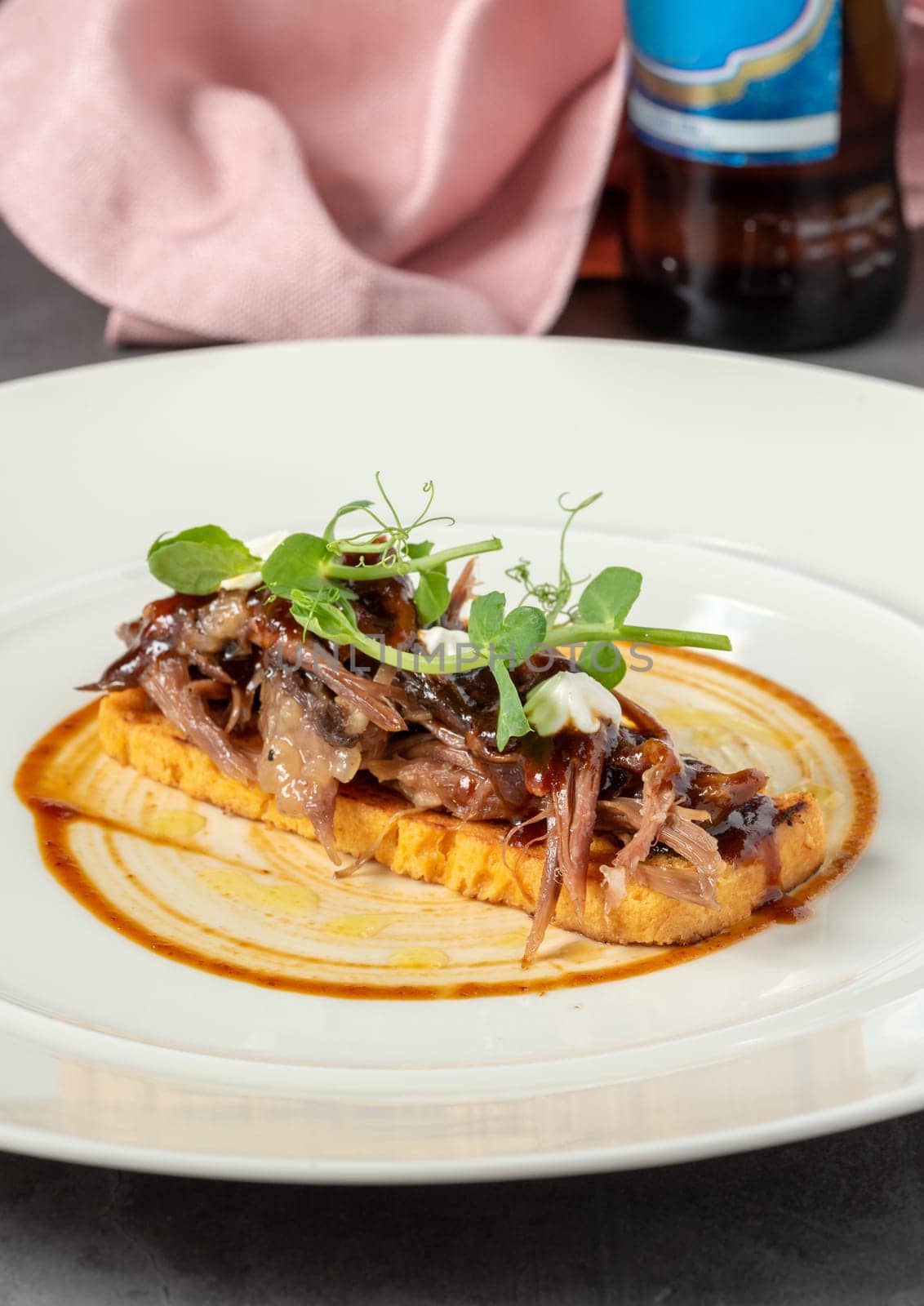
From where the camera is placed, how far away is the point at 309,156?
5.67 meters

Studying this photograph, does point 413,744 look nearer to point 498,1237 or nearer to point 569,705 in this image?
point 569,705

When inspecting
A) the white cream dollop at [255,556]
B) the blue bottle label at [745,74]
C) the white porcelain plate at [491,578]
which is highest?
→ the blue bottle label at [745,74]

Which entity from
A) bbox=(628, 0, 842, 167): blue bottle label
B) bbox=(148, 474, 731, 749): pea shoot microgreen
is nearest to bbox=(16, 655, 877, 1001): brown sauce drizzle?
bbox=(148, 474, 731, 749): pea shoot microgreen

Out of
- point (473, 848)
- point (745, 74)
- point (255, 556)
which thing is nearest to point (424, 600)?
point (255, 556)

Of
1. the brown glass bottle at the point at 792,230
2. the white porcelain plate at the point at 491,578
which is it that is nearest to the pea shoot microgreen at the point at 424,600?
the white porcelain plate at the point at 491,578

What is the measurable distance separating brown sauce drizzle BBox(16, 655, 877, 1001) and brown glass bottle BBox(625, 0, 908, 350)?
2.38 m

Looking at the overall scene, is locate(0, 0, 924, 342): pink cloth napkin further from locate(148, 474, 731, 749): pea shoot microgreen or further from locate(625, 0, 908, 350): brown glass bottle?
locate(148, 474, 731, 749): pea shoot microgreen

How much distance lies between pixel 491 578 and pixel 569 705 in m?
1.25

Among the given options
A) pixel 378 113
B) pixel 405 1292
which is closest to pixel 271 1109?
pixel 405 1292

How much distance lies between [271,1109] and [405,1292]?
0.31 m

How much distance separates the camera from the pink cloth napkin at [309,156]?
17.4 ft

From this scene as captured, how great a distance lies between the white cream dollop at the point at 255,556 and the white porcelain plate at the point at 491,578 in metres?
0.48

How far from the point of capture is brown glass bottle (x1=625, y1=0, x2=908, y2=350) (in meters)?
5.22

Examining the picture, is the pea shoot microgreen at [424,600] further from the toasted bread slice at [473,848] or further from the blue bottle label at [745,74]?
the blue bottle label at [745,74]
